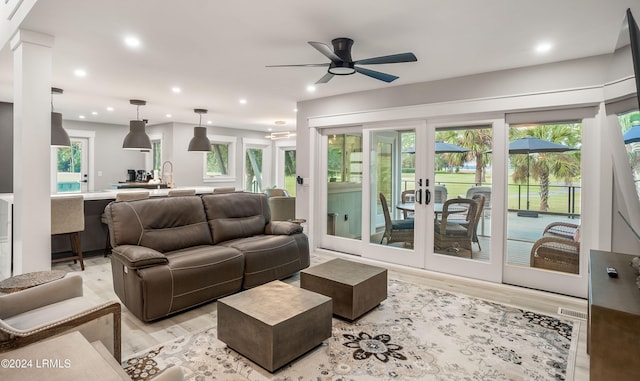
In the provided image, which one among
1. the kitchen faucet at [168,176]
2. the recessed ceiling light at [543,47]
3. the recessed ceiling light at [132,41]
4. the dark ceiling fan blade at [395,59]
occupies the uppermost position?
the recessed ceiling light at [132,41]

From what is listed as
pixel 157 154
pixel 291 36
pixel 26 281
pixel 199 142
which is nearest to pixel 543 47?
pixel 291 36

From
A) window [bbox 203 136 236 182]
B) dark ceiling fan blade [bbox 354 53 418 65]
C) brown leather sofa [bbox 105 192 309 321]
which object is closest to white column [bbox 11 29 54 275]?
brown leather sofa [bbox 105 192 309 321]

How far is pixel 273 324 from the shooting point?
7.11 ft

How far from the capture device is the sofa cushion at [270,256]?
364cm

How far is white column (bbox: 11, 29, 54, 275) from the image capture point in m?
2.96

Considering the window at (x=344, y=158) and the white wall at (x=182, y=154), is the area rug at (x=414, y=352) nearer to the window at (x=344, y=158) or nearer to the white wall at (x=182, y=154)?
the window at (x=344, y=158)

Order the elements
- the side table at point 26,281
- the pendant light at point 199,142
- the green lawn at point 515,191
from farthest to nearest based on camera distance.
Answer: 1. the pendant light at point 199,142
2. the green lawn at point 515,191
3. the side table at point 26,281

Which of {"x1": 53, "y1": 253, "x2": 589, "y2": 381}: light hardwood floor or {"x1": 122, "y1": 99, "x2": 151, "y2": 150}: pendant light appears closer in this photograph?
{"x1": 53, "y1": 253, "x2": 589, "y2": 381}: light hardwood floor

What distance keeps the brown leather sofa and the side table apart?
58 cm

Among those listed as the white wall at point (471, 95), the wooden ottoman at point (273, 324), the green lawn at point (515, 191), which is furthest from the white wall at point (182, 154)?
the wooden ottoman at point (273, 324)

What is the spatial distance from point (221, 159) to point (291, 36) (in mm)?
7267

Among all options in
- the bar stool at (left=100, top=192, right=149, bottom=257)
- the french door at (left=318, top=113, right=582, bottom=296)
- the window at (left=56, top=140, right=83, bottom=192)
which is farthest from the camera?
the window at (left=56, top=140, right=83, bottom=192)

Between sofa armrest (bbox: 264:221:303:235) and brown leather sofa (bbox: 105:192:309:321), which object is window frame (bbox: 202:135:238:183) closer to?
brown leather sofa (bbox: 105:192:309:321)

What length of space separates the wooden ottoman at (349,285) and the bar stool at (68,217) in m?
3.09
